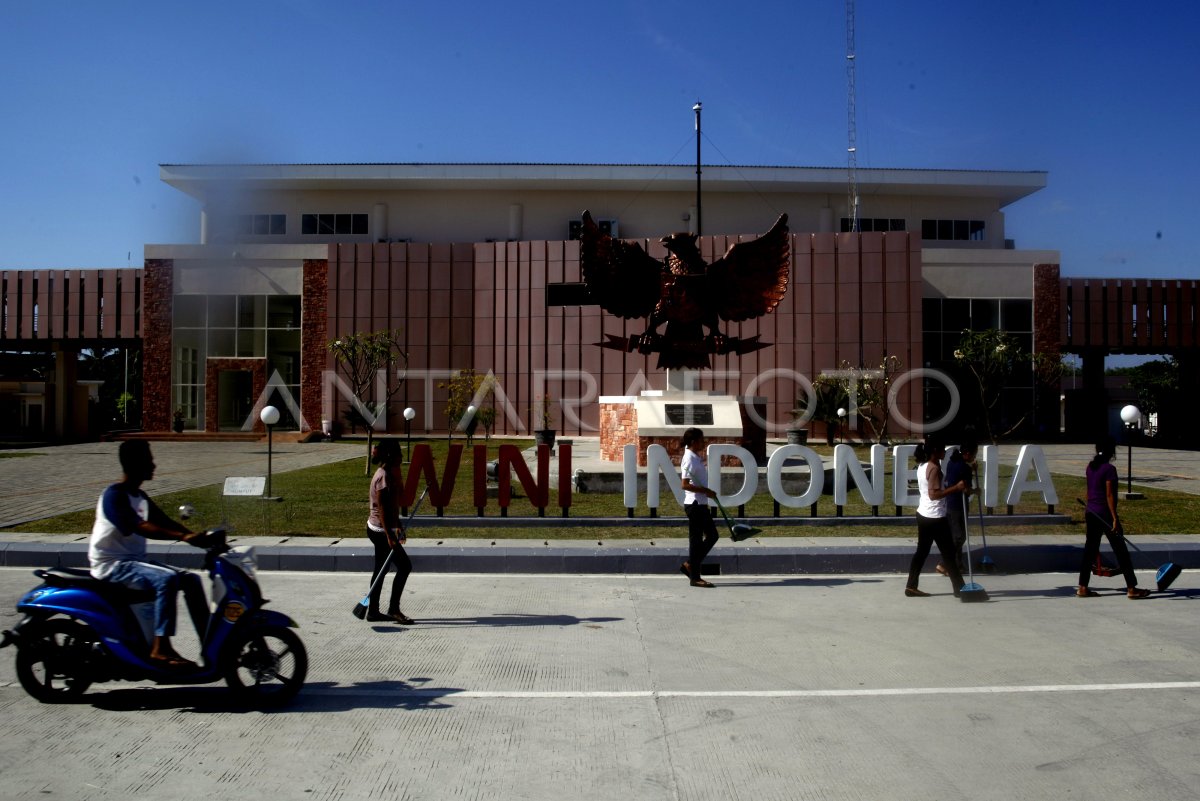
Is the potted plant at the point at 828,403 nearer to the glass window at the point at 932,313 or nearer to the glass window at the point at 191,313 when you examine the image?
the glass window at the point at 932,313

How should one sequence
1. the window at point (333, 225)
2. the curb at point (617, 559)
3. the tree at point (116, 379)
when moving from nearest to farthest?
the curb at point (617, 559) < the window at point (333, 225) < the tree at point (116, 379)

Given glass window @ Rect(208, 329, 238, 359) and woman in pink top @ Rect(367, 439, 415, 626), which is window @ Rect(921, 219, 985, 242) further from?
woman in pink top @ Rect(367, 439, 415, 626)

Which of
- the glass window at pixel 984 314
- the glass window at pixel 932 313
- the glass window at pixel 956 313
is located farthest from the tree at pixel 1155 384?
the glass window at pixel 932 313

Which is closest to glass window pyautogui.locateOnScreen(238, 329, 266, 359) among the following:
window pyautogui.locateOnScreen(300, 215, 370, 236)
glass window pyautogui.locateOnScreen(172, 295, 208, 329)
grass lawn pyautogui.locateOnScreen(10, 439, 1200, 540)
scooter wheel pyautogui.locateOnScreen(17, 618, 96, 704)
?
glass window pyautogui.locateOnScreen(172, 295, 208, 329)

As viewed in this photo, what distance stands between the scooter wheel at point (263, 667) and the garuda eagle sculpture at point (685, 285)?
14517mm

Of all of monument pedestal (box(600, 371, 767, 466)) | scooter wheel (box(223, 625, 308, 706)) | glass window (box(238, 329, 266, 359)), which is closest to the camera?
scooter wheel (box(223, 625, 308, 706))

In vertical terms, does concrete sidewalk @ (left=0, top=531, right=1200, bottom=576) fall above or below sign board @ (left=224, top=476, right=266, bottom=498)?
below

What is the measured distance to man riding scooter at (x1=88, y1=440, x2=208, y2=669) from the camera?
5.94m

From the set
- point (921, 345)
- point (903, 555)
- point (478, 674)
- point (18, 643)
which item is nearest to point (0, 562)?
point (18, 643)

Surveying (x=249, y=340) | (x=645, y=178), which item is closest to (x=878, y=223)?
(x=645, y=178)

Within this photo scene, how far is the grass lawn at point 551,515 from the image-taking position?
13.8 m

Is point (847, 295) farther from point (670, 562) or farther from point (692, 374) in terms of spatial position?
point (670, 562)

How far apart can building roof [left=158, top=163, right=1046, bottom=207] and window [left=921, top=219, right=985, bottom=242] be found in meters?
1.79

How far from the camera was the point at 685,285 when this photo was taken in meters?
20.0
